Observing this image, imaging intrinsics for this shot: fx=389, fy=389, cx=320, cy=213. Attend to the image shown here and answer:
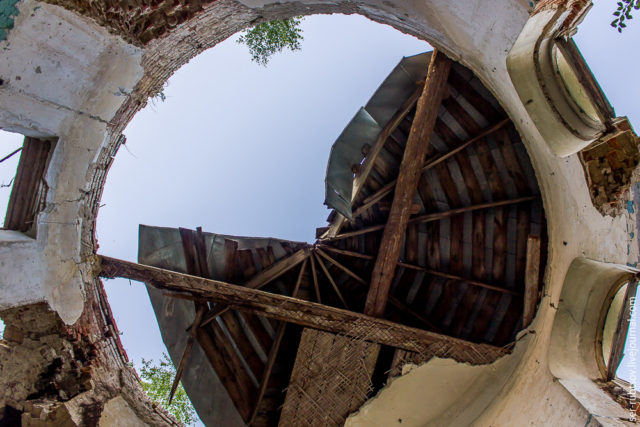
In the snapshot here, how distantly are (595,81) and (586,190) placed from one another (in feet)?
4.50

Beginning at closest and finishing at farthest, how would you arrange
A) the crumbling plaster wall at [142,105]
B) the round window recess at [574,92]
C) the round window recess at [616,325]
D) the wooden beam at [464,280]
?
1. the crumbling plaster wall at [142,105]
2. the round window recess at [574,92]
3. the round window recess at [616,325]
4. the wooden beam at [464,280]

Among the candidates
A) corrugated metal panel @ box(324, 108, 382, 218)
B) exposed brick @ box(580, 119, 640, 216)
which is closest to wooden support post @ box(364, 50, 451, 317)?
corrugated metal panel @ box(324, 108, 382, 218)

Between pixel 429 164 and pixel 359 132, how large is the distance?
1.07 m

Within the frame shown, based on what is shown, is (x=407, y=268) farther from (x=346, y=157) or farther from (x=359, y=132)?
(x=359, y=132)

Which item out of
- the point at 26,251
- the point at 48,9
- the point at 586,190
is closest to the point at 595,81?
the point at 586,190

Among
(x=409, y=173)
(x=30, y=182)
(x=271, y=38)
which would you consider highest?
(x=271, y=38)

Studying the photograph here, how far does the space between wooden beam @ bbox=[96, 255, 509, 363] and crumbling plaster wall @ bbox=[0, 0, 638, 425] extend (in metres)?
0.22

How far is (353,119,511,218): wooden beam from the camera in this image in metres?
4.75

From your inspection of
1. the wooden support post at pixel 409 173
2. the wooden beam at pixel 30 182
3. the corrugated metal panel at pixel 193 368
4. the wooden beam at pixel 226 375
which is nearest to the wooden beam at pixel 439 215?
the wooden support post at pixel 409 173

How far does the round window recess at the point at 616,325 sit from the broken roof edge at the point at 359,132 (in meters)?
2.89

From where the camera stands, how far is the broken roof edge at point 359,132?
480cm

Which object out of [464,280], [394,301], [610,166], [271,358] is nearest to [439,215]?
[464,280]

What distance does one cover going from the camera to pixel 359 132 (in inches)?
194

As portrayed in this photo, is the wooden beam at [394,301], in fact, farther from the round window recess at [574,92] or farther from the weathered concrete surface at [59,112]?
the round window recess at [574,92]
